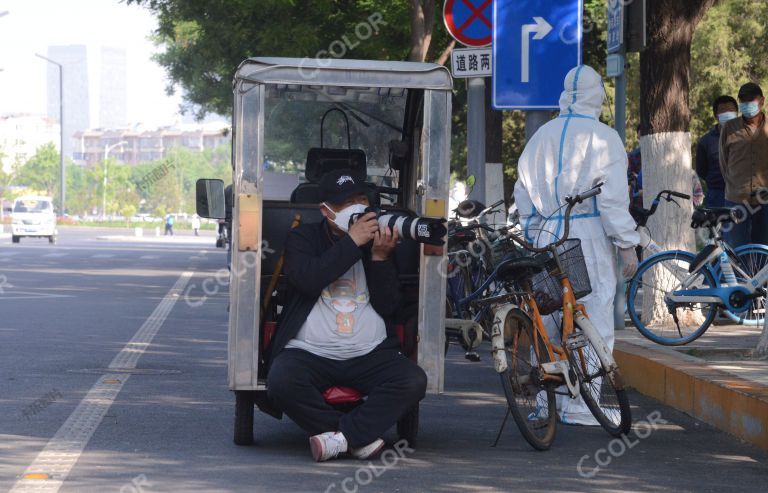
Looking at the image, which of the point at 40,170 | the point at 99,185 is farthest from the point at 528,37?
the point at 40,170

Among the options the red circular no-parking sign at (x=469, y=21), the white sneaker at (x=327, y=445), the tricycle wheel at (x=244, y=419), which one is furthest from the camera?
the red circular no-parking sign at (x=469, y=21)

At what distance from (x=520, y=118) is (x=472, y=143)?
72.0 feet

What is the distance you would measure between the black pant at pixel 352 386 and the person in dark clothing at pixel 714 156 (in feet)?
23.4

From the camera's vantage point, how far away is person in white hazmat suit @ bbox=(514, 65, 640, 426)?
25.8 feet

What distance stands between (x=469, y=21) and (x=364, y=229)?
25.5 ft

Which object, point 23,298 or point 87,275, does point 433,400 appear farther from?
point 87,275

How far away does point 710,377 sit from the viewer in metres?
8.44

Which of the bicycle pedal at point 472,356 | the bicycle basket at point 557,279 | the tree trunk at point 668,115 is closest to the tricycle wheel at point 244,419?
the bicycle basket at point 557,279

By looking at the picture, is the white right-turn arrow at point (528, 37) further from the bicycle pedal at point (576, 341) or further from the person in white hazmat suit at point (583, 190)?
the bicycle pedal at point (576, 341)

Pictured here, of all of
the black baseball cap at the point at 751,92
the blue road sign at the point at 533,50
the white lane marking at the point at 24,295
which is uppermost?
the blue road sign at the point at 533,50

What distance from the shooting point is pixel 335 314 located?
6957 mm

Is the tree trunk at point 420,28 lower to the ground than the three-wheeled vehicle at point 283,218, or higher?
higher

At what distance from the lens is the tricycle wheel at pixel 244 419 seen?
710cm

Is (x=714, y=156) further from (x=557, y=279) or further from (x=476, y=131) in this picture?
(x=557, y=279)
